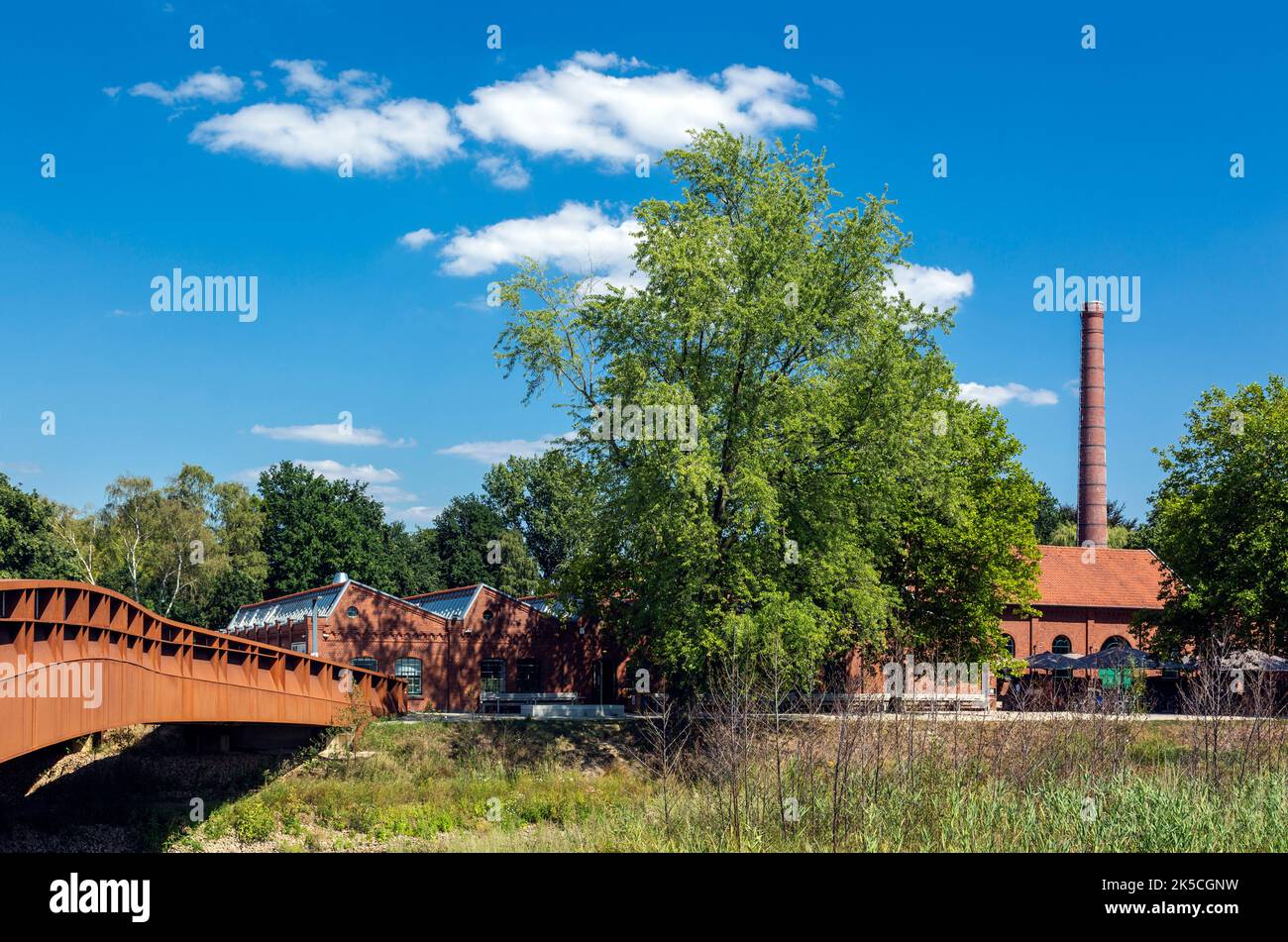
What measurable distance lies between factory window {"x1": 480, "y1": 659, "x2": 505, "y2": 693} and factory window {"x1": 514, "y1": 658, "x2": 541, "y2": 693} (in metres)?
0.63

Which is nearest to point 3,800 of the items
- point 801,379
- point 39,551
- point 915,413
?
point 801,379

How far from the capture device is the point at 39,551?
6303 cm

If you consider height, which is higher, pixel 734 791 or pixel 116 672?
pixel 116 672

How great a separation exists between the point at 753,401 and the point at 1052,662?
75.0 ft

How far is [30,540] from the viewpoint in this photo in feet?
205

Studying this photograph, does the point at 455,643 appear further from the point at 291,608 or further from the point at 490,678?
the point at 291,608

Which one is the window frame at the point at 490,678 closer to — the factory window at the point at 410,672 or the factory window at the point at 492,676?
the factory window at the point at 492,676

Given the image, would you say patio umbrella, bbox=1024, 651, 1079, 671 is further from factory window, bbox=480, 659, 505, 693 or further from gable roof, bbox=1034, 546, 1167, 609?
factory window, bbox=480, 659, 505, 693

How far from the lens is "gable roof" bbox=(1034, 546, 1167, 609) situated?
52.5 metres

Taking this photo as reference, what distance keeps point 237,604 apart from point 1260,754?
57569 mm

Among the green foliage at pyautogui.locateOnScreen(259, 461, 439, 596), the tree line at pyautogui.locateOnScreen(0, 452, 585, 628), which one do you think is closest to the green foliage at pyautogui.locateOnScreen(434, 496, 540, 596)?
the tree line at pyautogui.locateOnScreen(0, 452, 585, 628)

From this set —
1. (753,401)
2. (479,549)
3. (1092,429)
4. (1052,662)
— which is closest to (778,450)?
(753,401)

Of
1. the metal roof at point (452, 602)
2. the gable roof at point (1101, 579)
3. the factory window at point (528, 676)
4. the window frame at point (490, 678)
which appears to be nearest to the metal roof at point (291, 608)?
the metal roof at point (452, 602)
